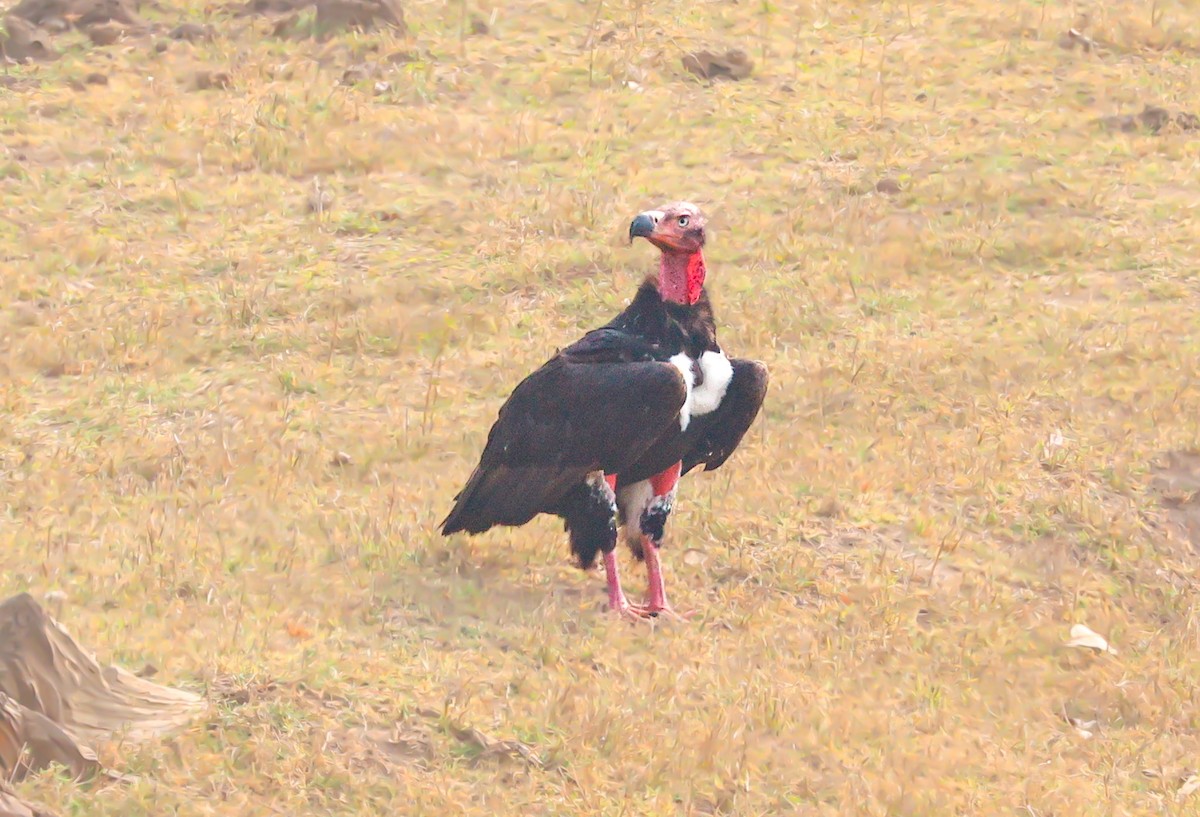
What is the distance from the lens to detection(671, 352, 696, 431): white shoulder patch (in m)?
7.82

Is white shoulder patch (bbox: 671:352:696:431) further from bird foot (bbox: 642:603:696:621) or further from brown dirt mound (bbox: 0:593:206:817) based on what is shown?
brown dirt mound (bbox: 0:593:206:817)

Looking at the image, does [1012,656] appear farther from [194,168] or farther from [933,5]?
[933,5]

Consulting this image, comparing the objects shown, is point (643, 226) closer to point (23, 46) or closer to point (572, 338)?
point (572, 338)

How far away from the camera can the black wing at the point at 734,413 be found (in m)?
7.97

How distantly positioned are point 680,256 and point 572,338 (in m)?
3.18

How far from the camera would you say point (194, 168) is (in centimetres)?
1304

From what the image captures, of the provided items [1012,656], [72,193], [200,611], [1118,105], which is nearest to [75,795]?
[200,611]

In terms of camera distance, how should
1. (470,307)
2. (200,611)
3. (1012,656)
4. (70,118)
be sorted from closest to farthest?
1. (200,611)
2. (1012,656)
3. (470,307)
4. (70,118)

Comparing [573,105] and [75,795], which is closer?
[75,795]

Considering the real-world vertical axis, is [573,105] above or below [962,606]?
above

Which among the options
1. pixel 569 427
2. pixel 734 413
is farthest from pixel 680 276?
pixel 569 427

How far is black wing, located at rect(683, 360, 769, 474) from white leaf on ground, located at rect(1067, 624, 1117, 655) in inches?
66.4

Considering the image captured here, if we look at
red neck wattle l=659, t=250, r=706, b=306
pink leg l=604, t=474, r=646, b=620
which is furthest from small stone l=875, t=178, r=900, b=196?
pink leg l=604, t=474, r=646, b=620

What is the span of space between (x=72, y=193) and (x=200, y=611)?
600 cm
